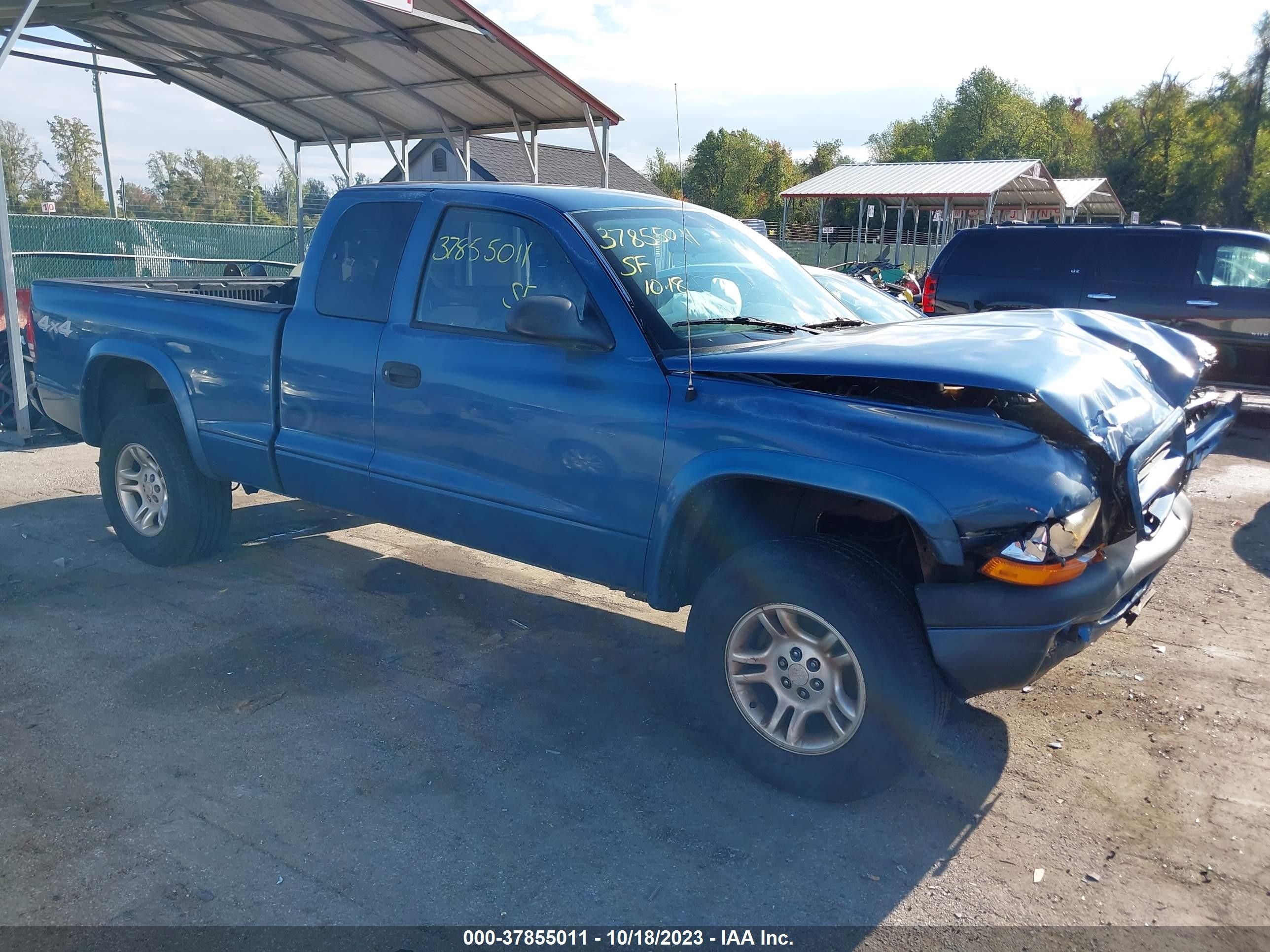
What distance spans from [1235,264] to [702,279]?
8711 mm

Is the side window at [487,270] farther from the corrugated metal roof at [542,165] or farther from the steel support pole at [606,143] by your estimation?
the corrugated metal roof at [542,165]

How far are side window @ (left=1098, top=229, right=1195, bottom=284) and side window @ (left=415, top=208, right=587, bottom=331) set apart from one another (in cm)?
874

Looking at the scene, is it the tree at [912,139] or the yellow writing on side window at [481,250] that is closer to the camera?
the yellow writing on side window at [481,250]

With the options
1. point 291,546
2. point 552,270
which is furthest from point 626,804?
point 291,546

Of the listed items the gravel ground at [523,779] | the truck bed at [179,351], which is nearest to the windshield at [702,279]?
the gravel ground at [523,779]

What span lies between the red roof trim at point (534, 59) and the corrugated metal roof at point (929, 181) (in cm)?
1757

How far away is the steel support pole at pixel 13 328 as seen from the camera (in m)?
8.12

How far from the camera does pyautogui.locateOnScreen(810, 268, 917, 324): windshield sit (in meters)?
5.26

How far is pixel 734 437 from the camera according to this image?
10.9 ft

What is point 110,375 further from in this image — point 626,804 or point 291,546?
point 626,804

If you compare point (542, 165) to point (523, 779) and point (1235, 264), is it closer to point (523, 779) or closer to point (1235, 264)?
point (1235, 264)

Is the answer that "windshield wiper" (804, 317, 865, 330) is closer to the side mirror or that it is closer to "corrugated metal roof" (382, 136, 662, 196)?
the side mirror

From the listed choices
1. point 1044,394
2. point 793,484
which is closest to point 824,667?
point 793,484

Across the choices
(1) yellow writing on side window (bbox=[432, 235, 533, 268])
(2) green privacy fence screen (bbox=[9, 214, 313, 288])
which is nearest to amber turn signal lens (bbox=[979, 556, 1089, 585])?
(1) yellow writing on side window (bbox=[432, 235, 533, 268])
